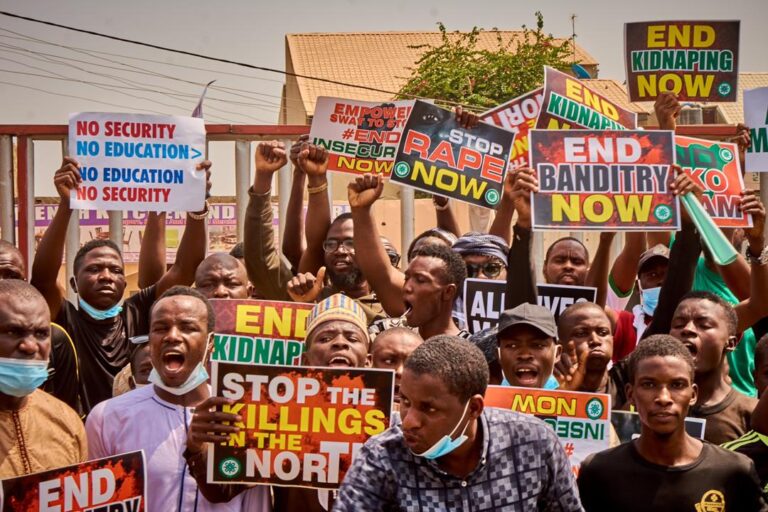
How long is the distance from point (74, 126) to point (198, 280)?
5.88 ft

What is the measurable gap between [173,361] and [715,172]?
419cm

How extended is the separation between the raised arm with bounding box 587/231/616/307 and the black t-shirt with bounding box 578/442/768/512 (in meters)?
2.88

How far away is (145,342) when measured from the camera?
661 centimetres

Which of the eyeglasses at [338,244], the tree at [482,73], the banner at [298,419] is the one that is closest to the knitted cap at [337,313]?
the banner at [298,419]

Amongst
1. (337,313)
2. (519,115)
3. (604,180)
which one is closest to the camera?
(337,313)

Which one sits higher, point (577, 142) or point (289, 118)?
point (289, 118)

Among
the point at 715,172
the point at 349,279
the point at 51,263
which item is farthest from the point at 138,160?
the point at 715,172

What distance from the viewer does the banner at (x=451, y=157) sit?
8055 mm

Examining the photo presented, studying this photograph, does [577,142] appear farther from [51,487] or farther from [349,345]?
[51,487]

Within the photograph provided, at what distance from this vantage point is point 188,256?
7.62 metres

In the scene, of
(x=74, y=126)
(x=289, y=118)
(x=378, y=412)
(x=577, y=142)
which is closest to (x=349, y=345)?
(x=378, y=412)

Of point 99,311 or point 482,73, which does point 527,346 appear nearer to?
point 99,311

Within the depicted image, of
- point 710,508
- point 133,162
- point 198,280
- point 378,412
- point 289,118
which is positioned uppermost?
point 289,118

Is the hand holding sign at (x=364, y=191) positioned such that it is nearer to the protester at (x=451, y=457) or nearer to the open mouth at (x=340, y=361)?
the open mouth at (x=340, y=361)
